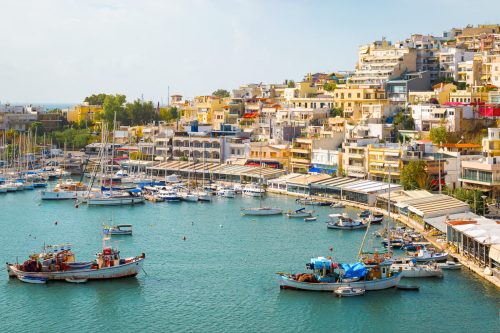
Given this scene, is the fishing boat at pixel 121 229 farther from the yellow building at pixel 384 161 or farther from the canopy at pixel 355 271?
the yellow building at pixel 384 161

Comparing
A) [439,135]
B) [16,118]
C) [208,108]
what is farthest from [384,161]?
[16,118]

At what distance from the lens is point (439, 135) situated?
151 ft

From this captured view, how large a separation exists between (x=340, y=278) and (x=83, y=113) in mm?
56825

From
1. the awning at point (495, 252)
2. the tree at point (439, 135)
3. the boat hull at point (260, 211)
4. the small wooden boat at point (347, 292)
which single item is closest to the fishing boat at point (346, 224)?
the boat hull at point (260, 211)

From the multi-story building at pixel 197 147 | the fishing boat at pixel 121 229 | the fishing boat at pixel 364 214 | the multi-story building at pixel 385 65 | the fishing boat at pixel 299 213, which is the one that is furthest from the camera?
the multi-story building at pixel 385 65

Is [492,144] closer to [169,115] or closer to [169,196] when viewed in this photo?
[169,196]

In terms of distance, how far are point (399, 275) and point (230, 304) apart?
4885mm

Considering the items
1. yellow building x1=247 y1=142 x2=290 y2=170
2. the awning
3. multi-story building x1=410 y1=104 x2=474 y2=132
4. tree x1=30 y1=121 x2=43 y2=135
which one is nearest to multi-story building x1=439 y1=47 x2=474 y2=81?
multi-story building x1=410 y1=104 x2=474 y2=132

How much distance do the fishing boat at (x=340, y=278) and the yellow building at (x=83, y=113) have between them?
54.3 meters

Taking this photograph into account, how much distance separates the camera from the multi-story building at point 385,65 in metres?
58.4

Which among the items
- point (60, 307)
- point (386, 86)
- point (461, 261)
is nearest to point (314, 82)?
point (386, 86)

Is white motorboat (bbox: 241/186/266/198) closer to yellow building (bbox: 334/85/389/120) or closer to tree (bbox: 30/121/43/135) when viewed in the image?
yellow building (bbox: 334/85/389/120)

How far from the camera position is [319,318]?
22.3 metres

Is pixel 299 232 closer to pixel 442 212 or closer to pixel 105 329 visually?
pixel 442 212
